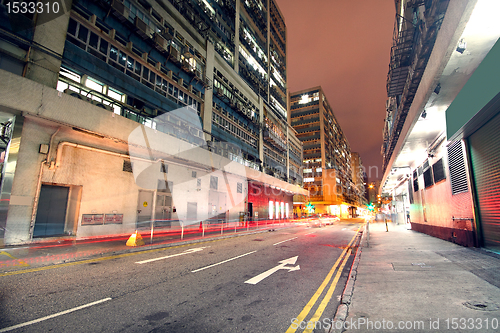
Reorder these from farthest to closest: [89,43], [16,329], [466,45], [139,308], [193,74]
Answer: [193,74] → [89,43] → [466,45] → [139,308] → [16,329]

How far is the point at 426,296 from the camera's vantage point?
4621 mm

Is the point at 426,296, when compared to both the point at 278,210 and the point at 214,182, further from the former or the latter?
the point at 278,210

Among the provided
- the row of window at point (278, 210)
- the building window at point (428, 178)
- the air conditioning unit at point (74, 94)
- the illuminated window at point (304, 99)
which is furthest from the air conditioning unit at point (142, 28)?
the illuminated window at point (304, 99)

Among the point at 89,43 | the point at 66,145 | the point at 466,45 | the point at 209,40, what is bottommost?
the point at 66,145

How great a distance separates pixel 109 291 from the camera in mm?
5199

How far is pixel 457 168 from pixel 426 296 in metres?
9.99

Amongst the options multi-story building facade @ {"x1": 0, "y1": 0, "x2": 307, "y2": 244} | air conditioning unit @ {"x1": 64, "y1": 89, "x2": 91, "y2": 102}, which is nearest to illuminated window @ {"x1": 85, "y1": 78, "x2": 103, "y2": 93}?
multi-story building facade @ {"x1": 0, "y1": 0, "x2": 307, "y2": 244}

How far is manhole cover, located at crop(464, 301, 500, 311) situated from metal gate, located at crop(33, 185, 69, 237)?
17853 mm

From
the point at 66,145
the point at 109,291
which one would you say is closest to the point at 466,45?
the point at 109,291

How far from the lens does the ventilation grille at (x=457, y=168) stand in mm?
10808

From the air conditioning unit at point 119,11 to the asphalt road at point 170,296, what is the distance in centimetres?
1743

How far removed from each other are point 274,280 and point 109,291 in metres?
4.02

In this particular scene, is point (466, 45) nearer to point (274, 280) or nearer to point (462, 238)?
point (274, 280)

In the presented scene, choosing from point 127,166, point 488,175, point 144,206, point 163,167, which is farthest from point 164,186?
point 488,175
